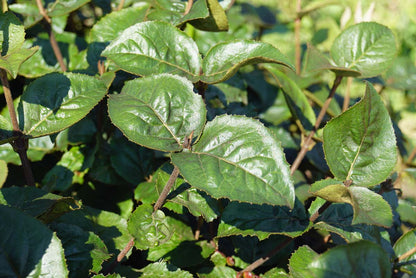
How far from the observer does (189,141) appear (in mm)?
1016

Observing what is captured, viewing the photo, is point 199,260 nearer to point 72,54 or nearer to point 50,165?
point 50,165

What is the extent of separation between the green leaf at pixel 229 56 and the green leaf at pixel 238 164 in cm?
16

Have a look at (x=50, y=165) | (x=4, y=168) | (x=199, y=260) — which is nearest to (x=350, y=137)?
(x=199, y=260)

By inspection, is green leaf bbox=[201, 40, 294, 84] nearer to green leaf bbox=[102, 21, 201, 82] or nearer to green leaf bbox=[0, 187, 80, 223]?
green leaf bbox=[102, 21, 201, 82]

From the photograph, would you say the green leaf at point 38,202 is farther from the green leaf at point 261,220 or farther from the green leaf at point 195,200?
the green leaf at point 261,220

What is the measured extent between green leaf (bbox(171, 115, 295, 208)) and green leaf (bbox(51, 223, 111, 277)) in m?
0.36

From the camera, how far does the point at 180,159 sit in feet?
3.18

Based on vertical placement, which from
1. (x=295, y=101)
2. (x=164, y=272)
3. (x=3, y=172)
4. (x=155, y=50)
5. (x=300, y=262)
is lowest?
(x=164, y=272)

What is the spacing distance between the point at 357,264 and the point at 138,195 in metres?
0.77

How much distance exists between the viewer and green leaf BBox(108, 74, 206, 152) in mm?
1029

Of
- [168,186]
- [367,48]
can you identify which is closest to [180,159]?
[168,186]

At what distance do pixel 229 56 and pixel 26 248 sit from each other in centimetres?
69

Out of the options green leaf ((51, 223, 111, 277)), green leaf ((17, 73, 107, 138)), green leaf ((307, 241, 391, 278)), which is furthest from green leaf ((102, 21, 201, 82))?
green leaf ((307, 241, 391, 278))

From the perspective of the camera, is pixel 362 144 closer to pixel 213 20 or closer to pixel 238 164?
pixel 238 164
